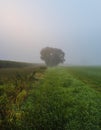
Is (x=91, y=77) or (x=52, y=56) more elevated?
(x=52, y=56)

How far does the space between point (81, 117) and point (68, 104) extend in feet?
5.57

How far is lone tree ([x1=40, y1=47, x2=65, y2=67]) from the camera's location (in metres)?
86.2

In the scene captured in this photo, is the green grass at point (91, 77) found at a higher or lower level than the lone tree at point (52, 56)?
lower

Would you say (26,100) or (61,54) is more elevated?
(61,54)

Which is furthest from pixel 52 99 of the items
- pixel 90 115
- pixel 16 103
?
pixel 90 115

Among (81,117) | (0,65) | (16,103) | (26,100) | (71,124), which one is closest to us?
(71,124)

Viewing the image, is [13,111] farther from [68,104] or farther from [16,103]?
[68,104]

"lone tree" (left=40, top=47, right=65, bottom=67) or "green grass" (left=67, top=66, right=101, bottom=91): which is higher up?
"lone tree" (left=40, top=47, right=65, bottom=67)

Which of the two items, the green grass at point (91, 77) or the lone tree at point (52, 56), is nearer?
the green grass at point (91, 77)

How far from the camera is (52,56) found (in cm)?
8631

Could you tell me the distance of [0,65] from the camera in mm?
28531

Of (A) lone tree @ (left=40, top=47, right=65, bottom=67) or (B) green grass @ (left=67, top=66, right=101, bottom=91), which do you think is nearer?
(B) green grass @ (left=67, top=66, right=101, bottom=91)

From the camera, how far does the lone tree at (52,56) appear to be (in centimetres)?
8619

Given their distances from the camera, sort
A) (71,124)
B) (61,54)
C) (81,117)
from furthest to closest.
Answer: (61,54) < (81,117) < (71,124)
